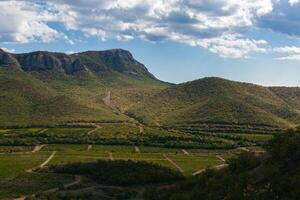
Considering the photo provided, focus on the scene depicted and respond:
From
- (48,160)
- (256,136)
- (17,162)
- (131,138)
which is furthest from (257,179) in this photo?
(256,136)

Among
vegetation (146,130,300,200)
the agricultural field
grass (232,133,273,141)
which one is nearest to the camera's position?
vegetation (146,130,300,200)

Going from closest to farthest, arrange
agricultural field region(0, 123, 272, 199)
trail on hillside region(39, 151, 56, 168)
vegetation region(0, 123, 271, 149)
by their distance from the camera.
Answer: agricultural field region(0, 123, 272, 199)
trail on hillside region(39, 151, 56, 168)
vegetation region(0, 123, 271, 149)

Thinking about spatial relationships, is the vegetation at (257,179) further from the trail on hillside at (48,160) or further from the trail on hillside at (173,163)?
the trail on hillside at (48,160)

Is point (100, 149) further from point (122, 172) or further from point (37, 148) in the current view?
point (122, 172)

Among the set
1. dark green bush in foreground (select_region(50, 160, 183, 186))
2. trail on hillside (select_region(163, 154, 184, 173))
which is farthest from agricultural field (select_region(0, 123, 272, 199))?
dark green bush in foreground (select_region(50, 160, 183, 186))

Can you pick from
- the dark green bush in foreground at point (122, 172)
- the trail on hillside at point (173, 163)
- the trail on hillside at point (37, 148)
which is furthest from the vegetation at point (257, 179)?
the trail on hillside at point (37, 148)

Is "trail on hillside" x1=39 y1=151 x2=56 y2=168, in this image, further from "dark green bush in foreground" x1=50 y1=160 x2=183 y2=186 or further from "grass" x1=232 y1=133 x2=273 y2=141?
"grass" x1=232 y1=133 x2=273 y2=141

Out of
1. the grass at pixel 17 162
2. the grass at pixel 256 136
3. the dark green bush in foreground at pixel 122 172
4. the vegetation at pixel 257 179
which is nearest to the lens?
the vegetation at pixel 257 179
